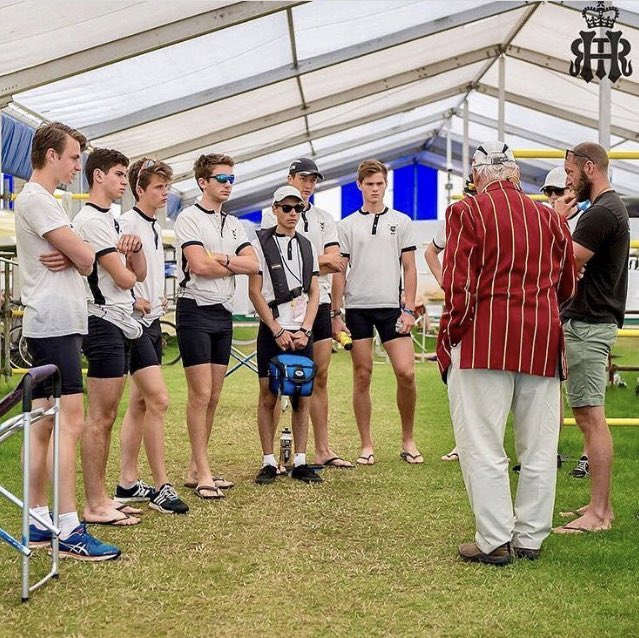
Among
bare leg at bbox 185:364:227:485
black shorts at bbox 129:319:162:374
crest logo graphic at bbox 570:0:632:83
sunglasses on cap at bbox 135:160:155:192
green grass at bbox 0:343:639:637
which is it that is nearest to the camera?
green grass at bbox 0:343:639:637

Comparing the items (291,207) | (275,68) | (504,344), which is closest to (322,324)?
(291,207)

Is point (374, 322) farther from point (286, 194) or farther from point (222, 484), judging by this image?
point (222, 484)

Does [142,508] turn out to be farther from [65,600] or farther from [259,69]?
[259,69]

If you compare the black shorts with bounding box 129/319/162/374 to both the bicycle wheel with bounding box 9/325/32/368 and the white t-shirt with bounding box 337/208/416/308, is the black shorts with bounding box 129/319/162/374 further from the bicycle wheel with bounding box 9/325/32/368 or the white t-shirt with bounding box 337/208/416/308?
the bicycle wheel with bounding box 9/325/32/368

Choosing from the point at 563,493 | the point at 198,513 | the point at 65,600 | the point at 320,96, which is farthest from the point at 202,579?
the point at 320,96

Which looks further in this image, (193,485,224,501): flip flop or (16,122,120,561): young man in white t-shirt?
(193,485,224,501): flip flop

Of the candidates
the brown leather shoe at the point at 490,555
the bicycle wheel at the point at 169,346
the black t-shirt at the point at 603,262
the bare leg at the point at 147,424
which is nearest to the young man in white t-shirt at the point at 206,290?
the bare leg at the point at 147,424

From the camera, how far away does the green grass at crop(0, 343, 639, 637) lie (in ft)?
10.9

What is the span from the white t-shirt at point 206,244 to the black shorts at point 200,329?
4 cm

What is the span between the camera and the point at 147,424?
4879mm

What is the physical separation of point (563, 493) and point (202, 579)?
7.95 feet

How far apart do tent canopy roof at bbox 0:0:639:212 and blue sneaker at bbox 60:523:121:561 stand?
4802mm

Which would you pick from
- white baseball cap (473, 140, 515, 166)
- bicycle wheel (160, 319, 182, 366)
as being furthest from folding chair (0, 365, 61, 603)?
bicycle wheel (160, 319, 182, 366)

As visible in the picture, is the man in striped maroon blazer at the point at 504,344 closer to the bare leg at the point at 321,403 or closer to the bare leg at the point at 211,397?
the bare leg at the point at 211,397
